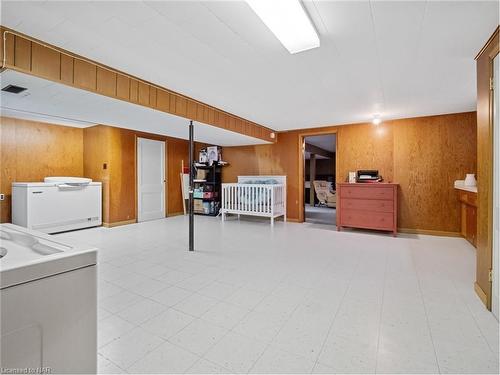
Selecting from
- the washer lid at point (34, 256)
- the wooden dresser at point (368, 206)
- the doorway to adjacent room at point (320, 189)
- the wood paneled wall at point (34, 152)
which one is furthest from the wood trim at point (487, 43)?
the wood paneled wall at point (34, 152)

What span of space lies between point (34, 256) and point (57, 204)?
14.5ft

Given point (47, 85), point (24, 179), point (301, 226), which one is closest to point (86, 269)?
point (47, 85)

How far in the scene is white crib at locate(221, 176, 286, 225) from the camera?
546 centimetres

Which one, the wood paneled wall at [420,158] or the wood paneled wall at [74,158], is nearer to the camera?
the wood paneled wall at [420,158]

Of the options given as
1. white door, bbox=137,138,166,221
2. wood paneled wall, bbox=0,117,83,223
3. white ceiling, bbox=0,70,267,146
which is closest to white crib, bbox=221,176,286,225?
white door, bbox=137,138,166,221

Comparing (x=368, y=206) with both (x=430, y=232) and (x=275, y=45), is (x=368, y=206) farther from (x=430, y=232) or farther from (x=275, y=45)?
(x=275, y=45)

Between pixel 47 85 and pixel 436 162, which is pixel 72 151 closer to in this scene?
pixel 47 85

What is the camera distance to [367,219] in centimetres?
444

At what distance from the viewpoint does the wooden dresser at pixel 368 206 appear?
4.23 m

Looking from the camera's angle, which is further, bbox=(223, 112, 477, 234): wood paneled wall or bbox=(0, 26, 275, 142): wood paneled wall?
bbox=(223, 112, 477, 234): wood paneled wall

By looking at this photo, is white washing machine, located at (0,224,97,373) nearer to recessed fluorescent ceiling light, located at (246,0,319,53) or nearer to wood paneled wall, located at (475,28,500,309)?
recessed fluorescent ceiling light, located at (246,0,319,53)

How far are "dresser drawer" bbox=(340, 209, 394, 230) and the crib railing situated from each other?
1.50 m

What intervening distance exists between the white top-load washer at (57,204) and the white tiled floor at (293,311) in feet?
5.45

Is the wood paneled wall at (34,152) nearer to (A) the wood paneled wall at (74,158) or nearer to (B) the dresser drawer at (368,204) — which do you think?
(A) the wood paneled wall at (74,158)
